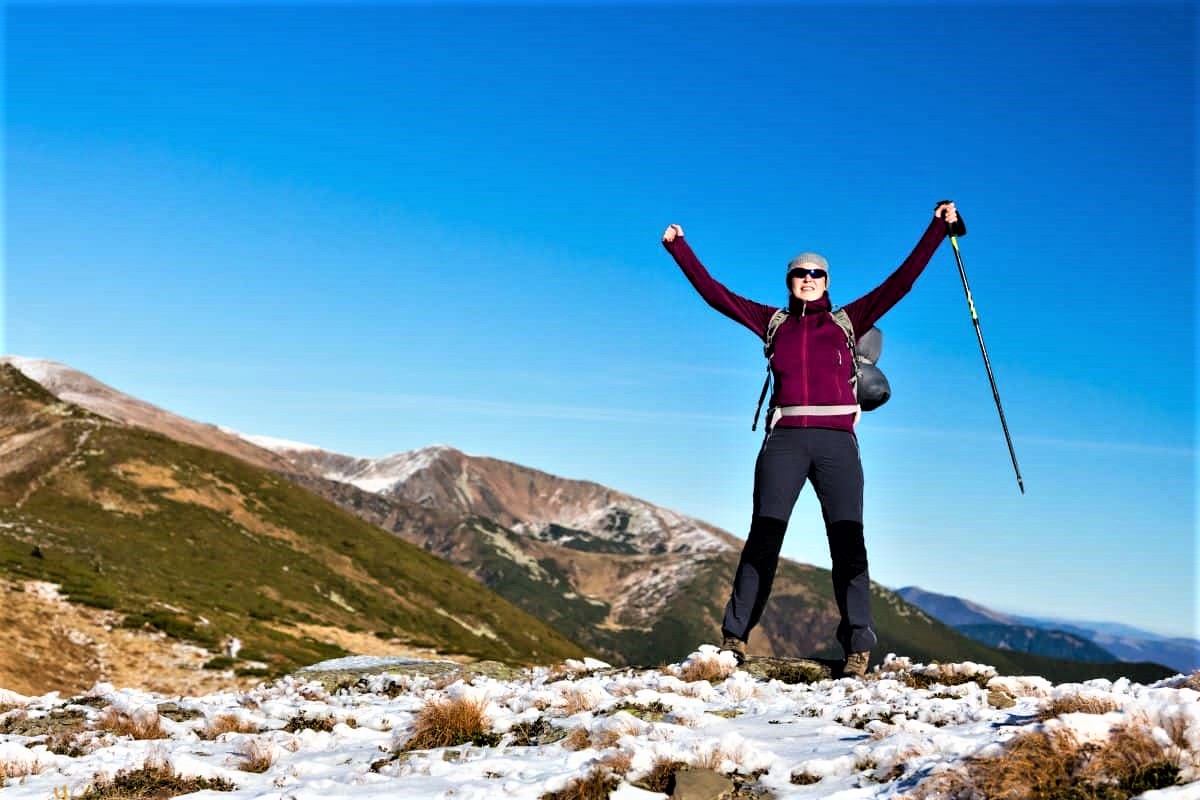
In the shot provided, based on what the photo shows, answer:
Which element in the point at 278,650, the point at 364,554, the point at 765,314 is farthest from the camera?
the point at 364,554

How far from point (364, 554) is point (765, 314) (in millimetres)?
120473

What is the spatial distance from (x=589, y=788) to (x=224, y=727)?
17.7 feet

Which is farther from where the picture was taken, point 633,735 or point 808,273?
point 808,273

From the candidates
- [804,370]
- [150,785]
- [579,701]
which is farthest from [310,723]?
[804,370]

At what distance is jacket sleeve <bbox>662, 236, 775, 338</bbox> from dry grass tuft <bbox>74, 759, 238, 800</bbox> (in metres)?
7.87

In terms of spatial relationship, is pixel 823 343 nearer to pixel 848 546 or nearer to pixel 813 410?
pixel 813 410

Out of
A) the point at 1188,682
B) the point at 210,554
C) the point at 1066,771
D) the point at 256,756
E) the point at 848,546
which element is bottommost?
the point at 210,554

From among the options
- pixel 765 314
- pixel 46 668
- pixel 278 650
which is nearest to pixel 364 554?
pixel 278 650

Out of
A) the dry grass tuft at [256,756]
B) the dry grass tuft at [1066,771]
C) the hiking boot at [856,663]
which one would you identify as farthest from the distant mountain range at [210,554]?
the dry grass tuft at [1066,771]

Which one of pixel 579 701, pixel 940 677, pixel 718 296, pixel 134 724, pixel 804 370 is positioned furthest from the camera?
pixel 718 296

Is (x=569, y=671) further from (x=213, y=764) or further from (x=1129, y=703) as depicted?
(x=1129, y=703)

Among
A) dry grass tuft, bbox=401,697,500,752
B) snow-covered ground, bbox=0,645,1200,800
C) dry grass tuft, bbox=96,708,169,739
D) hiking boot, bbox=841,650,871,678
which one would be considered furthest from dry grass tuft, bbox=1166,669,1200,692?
dry grass tuft, bbox=96,708,169,739

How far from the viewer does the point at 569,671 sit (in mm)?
13930

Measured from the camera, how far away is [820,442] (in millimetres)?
11344
